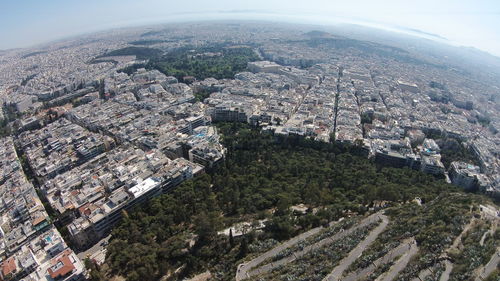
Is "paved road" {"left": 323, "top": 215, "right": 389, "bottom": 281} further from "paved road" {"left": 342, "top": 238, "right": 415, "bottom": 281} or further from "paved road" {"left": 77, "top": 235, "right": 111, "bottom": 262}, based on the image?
"paved road" {"left": 77, "top": 235, "right": 111, "bottom": 262}

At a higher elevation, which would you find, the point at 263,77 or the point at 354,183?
the point at 263,77

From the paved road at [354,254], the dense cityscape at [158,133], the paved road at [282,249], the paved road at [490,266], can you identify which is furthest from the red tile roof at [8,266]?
the paved road at [490,266]

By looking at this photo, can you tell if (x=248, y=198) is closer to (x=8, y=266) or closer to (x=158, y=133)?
(x=158, y=133)

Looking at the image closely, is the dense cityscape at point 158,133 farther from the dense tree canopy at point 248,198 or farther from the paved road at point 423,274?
the dense tree canopy at point 248,198

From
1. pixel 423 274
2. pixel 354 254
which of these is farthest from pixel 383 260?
pixel 423 274

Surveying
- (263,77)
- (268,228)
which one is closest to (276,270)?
(268,228)

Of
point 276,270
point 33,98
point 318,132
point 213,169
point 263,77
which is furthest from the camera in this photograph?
point 263,77

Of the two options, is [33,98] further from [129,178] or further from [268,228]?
[268,228]
